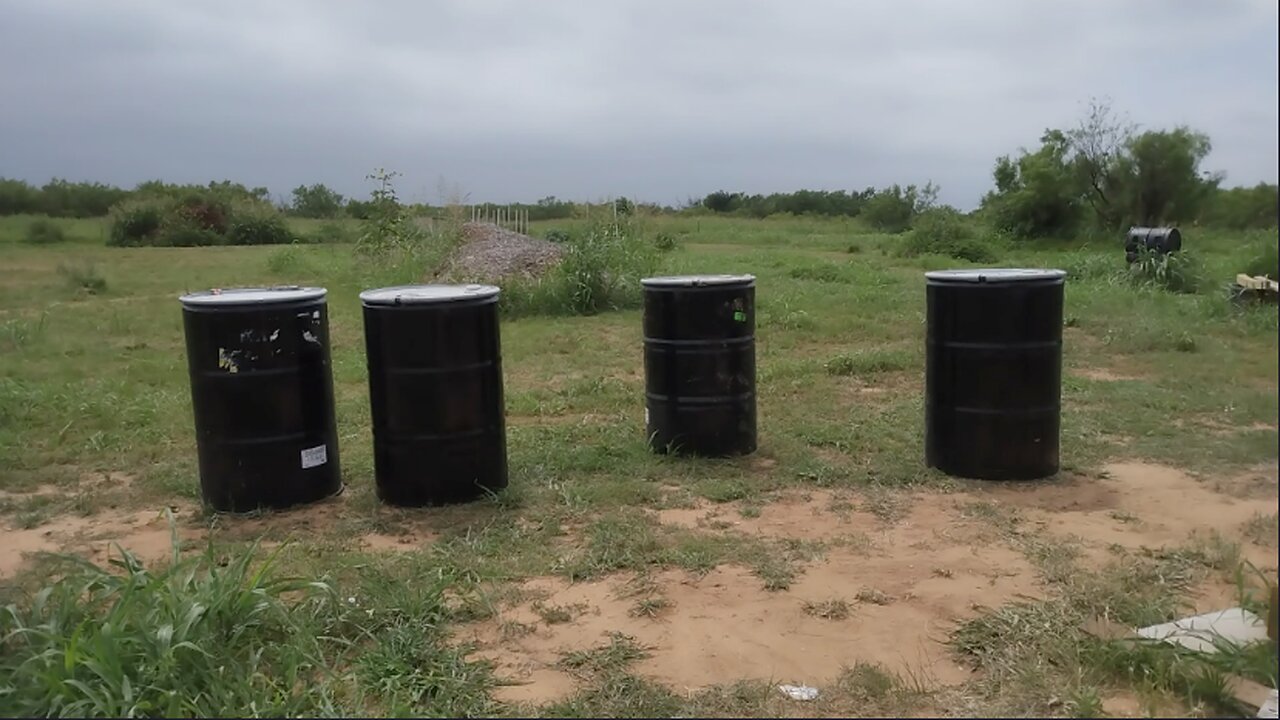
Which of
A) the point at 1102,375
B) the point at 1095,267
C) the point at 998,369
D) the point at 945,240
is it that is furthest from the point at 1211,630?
the point at 945,240

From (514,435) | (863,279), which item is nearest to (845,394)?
(514,435)

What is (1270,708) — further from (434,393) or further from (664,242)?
(664,242)

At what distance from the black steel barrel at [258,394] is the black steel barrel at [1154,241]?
1190cm

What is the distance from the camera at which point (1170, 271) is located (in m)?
12.5

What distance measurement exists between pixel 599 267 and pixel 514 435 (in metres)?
6.41

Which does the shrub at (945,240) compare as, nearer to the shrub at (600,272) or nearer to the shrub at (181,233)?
the shrub at (600,272)

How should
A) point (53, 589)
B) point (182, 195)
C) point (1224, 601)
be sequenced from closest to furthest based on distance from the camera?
point (1224, 601) < point (53, 589) < point (182, 195)

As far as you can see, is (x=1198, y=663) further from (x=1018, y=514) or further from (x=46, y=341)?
(x=46, y=341)

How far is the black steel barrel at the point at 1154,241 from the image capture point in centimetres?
1298

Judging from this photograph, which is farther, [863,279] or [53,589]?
[863,279]

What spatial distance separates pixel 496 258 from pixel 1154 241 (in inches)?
359

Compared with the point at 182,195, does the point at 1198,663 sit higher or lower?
lower

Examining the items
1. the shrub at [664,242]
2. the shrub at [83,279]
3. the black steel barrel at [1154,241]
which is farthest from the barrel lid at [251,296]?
the shrub at [83,279]

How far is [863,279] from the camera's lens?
48.0 feet
